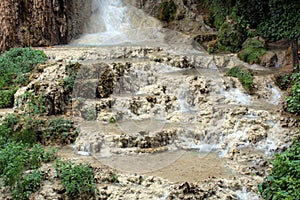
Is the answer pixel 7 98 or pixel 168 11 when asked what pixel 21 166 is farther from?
pixel 168 11

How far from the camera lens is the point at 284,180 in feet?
18.3

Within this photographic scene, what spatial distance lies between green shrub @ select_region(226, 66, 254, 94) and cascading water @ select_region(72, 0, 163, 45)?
6.31 meters

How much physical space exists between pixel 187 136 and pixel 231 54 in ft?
21.7

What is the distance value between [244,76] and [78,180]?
7.07 meters

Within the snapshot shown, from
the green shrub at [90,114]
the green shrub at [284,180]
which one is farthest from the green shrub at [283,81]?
the green shrub at [90,114]

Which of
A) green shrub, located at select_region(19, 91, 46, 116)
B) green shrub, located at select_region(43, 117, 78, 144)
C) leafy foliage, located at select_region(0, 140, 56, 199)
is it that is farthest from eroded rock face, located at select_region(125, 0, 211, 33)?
leafy foliage, located at select_region(0, 140, 56, 199)

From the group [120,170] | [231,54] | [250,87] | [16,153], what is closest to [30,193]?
[16,153]

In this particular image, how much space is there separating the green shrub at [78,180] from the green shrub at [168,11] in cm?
1414

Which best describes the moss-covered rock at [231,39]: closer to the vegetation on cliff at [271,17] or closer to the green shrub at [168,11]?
the vegetation on cliff at [271,17]

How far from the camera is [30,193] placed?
21.1 feet

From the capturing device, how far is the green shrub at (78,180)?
640 centimetres

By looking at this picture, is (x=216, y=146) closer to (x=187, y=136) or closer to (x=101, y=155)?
(x=187, y=136)

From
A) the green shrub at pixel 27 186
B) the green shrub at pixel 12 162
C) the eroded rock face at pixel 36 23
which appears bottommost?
the green shrub at pixel 27 186

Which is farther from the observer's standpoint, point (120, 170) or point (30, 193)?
point (120, 170)
